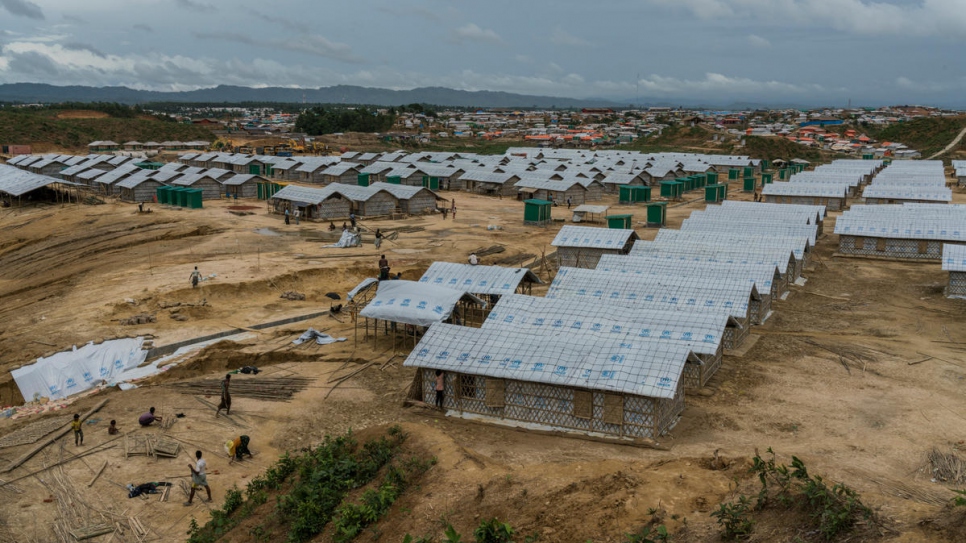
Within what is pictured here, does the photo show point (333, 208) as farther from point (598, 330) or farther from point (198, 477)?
point (198, 477)

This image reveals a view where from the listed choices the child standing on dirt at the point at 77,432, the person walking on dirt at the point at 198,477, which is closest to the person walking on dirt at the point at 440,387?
the person walking on dirt at the point at 198,477

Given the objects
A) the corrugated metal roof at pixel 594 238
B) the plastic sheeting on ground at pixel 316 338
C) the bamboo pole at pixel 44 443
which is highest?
the corrugated metal roof at pixel 594 238

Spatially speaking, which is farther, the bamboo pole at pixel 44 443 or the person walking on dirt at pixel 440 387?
the person walking on dirt at pixel 440 387

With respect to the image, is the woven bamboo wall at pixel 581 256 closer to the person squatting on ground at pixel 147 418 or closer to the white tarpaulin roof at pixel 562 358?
the white tarpaulin roof at pixel 562 358

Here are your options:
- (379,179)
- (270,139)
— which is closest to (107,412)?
(379,179)

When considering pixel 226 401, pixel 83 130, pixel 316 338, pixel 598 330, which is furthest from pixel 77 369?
pixel 83 130

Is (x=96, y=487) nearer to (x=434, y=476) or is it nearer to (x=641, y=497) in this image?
(x=434, y=476)
